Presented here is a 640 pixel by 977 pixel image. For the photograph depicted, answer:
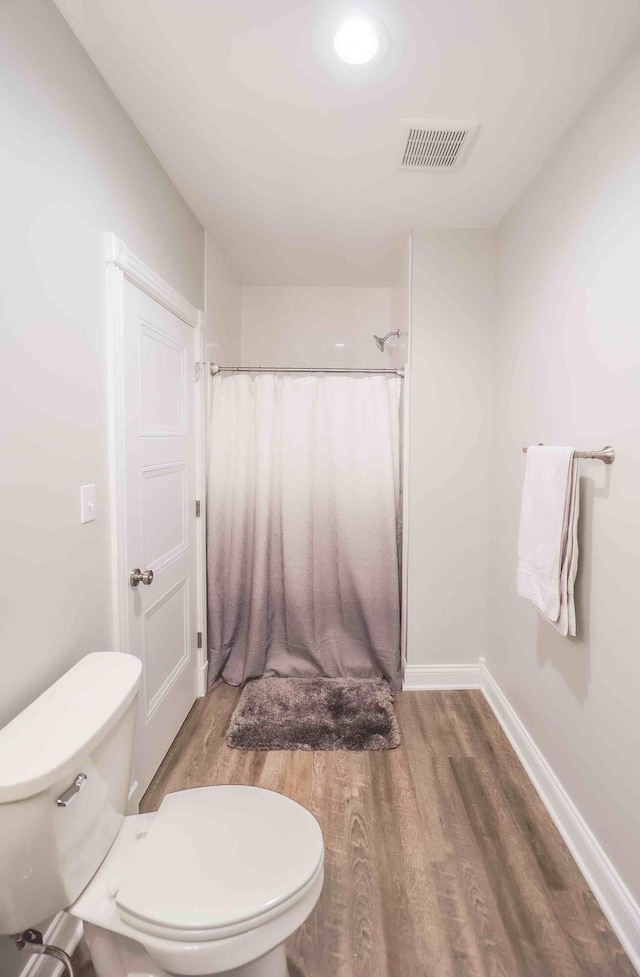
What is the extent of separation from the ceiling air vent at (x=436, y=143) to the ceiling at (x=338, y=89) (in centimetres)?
Result: 3

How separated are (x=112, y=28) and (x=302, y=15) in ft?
1.62

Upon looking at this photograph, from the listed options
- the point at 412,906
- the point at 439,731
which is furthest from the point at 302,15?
the point at 439,731

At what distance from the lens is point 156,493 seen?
174 centimetres

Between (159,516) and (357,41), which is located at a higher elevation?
(357,41)

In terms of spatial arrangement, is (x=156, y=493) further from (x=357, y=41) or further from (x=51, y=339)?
(x=357, y=41)

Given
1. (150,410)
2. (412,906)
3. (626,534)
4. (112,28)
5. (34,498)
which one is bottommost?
(412,906)

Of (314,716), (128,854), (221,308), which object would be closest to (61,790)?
(128,854)

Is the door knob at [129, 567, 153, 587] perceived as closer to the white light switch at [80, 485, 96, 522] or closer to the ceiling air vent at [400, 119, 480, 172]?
the white light switch at [80, 485, 96, 522]

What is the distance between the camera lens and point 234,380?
2.40 metres

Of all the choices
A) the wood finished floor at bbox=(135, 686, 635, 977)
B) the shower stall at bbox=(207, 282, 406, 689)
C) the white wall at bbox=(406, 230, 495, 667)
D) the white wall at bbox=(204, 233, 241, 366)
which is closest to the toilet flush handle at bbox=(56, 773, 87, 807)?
the wood finished floor at bbox=(135, 686, 635, 977)

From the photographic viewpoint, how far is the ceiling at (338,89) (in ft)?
3.64

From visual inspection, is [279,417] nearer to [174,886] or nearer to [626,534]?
[626,534]

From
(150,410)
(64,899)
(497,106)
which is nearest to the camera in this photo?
(64,899)

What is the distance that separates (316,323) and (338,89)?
1640mm
